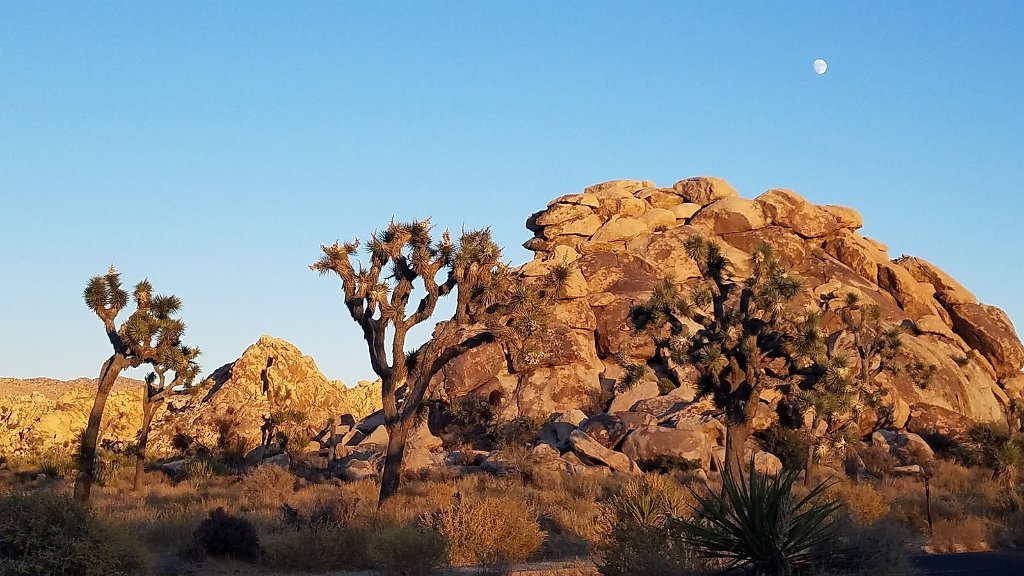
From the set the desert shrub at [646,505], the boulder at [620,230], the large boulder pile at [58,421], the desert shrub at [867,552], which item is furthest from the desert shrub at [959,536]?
the large boulder pile at [58,421]

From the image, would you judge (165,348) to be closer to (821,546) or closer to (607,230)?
(821,546)

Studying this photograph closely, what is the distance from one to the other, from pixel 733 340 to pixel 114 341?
59.1ft

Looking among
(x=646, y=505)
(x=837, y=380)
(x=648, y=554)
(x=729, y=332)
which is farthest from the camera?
(x=837, y=380)

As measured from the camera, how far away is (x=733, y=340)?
78.6 ft

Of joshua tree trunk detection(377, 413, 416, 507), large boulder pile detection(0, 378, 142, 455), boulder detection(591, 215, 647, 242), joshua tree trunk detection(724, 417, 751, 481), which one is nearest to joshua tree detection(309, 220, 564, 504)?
joshua tree trunk detection(377, 413, 416, 507)

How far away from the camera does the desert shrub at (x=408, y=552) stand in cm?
1384

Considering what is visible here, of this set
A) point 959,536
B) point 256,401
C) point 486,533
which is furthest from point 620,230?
point 486,533

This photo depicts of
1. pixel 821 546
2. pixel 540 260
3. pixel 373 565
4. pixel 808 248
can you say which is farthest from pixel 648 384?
pixel 821 546

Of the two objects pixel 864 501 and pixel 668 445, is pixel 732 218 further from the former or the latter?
pixel 864 501

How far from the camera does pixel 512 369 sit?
47375mm

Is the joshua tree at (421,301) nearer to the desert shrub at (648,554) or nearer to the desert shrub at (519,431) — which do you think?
the desert shrub at (648,554)

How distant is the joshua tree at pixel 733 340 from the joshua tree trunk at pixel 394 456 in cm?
777

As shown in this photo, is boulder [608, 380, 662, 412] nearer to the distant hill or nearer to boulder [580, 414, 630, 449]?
boulder [580, 414, 630, 449]

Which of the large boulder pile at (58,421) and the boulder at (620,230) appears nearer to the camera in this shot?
the large boulder pile at (58,421)
